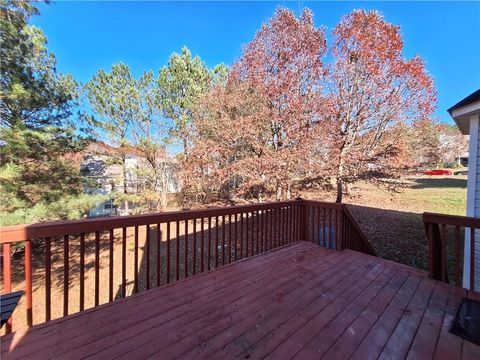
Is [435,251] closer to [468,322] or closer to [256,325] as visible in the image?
[468,322]

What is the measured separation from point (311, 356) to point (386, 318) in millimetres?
915

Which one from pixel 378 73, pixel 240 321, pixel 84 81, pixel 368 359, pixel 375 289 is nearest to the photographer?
pixel 368 359

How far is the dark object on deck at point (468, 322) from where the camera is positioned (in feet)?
5.67

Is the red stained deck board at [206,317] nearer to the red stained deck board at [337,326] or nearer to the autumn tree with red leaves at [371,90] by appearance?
the red stained deck board at [337,326]

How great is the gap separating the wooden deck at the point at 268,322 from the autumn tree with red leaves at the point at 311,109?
185 inches

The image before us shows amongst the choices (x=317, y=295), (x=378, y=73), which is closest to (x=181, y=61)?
(x=378, y=73)

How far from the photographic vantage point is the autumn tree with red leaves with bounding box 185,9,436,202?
6992 mm

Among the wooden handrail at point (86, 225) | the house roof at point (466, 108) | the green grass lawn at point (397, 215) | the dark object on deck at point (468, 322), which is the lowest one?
the green grass lawn at point (397, 215)

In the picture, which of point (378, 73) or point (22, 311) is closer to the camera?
point (22, 311)

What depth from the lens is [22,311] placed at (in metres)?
4.38

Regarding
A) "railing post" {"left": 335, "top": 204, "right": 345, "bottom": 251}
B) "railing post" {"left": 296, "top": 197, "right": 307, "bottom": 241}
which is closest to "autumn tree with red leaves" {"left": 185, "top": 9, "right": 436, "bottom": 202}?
"railing post" {"left": 296, "top": 197, "right": 307, "bottom": 241}

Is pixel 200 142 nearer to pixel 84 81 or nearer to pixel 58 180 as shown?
pixel 58 180

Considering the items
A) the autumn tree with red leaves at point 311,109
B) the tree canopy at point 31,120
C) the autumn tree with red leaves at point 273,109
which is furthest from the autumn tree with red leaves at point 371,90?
the tree canopy at point 31,120

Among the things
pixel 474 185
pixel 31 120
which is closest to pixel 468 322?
pixel 474 185
